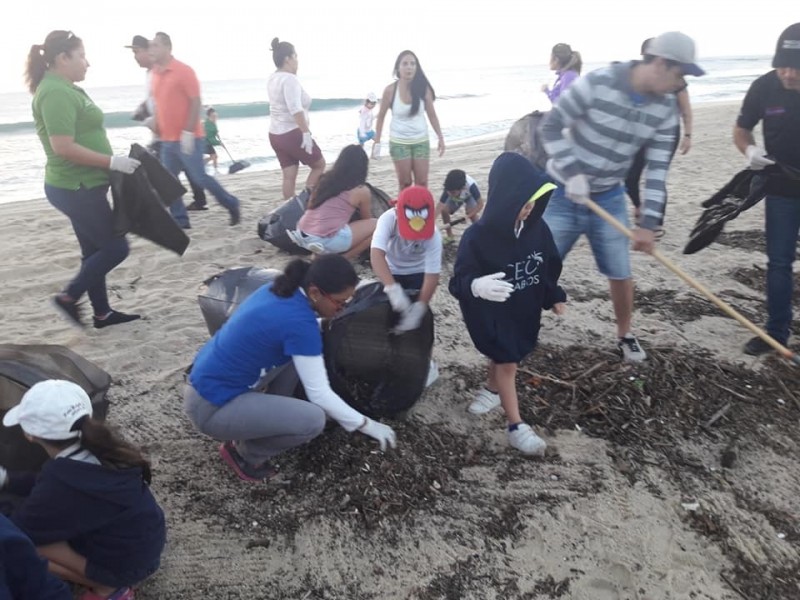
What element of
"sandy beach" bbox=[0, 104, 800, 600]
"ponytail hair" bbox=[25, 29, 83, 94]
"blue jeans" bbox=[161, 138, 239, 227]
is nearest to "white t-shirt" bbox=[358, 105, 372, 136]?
"blue jeans" bbox=[161, 138, 239, 227]

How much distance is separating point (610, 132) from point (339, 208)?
2.18m

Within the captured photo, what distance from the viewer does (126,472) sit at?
2.13 meters

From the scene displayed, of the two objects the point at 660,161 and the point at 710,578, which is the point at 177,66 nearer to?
the point at 660,161

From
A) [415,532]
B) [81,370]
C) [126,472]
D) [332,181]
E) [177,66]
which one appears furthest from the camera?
[177,66]

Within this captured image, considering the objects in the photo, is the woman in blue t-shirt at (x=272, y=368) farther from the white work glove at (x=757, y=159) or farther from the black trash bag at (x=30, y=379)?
the white work glove at (x=757, y=159)

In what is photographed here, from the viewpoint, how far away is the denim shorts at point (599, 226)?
3500 millimetres

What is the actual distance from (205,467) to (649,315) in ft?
9.95

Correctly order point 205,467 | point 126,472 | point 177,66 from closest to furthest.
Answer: point 126,472, point 205,467, point 177,66

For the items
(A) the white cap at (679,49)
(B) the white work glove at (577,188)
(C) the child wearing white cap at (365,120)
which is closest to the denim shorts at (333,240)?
(B) the white work glove at (577,188)

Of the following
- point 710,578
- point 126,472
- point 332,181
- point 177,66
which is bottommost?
point 710,578

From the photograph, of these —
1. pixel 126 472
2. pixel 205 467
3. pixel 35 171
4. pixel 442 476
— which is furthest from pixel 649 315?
pixel 35 171

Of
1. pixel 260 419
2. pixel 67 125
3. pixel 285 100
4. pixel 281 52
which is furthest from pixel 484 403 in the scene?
pixel 281 52

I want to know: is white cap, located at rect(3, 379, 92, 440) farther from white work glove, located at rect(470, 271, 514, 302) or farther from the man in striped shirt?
the man in striped shirt

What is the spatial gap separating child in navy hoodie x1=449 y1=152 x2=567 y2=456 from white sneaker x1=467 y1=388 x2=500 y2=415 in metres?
0.31
